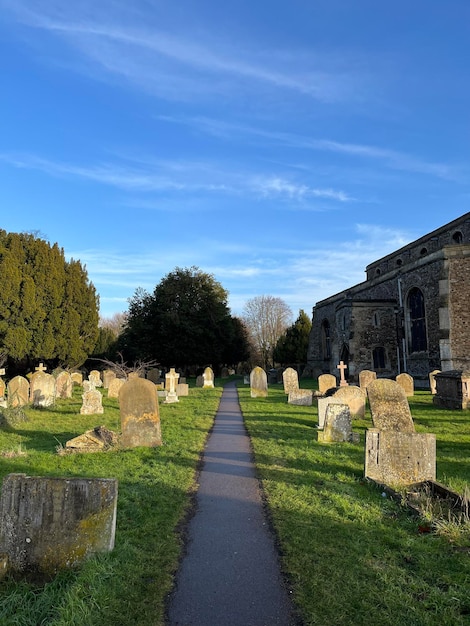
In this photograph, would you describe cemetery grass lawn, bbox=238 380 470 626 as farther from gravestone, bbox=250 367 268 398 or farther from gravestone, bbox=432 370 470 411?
gravestone, bbox=250 367 268 398

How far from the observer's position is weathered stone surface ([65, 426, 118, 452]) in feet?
26.2

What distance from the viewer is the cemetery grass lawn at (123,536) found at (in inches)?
120

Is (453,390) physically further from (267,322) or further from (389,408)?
(267,322)

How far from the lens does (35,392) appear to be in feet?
50.5

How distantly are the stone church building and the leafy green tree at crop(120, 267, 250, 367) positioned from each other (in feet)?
28.7

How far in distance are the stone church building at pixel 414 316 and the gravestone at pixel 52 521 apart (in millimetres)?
20695

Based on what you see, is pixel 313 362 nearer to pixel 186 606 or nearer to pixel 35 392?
pixel 35 392

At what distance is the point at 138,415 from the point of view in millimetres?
8641

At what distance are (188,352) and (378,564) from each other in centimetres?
3259

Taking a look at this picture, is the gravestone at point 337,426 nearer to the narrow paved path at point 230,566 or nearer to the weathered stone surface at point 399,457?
the weathered stone surface at point 399,457

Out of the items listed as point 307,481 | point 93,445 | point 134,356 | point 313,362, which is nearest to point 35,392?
point 93,445

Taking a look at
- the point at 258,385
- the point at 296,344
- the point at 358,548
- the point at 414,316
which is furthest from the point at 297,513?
the point at 296,344

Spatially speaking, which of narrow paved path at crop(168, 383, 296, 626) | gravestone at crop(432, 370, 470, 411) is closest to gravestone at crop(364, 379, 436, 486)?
narrow paved path at crop(168, 383, 296, 626)

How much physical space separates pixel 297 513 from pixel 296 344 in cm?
3866
